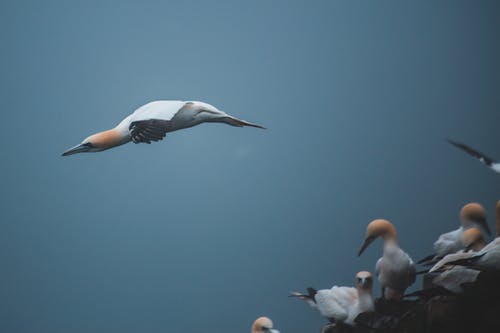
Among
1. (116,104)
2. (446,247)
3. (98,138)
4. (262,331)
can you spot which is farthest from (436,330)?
(116,104)

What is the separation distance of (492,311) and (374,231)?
1.22 meters

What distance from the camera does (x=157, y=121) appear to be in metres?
2.24

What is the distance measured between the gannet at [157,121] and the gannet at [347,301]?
0.98 metres

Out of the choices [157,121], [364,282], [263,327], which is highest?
[157,121]

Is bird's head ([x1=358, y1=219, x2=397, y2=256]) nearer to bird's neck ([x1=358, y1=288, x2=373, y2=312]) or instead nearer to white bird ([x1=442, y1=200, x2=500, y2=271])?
bird's neck ([x1=358, y1=288, x2=373, y2=312])

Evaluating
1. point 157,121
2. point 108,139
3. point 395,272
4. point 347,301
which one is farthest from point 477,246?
point 108,139

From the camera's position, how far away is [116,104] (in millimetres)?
5773

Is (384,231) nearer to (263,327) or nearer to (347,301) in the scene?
(347,301)

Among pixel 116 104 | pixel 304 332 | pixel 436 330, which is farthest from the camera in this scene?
pixel 304 332

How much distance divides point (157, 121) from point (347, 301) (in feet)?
4.43

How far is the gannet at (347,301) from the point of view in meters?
2.43

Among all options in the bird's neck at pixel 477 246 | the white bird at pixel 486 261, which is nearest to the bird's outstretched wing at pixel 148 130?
the white bird at pixel 486 261

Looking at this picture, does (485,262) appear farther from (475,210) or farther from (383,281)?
(475,210)

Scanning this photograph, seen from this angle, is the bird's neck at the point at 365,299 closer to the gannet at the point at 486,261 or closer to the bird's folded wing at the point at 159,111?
the gannet at the point at 486,261
